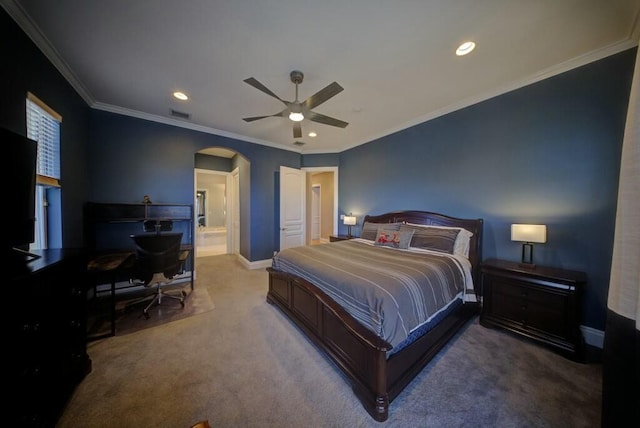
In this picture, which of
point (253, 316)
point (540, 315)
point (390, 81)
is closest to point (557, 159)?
point (540, 315)

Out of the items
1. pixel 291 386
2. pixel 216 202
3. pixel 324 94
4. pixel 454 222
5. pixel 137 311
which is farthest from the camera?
pixel 216 202

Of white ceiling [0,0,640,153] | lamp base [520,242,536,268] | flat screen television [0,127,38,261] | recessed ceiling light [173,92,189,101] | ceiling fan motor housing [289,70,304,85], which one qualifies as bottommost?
lamp base [520,242,536,268]

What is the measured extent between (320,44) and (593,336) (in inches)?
158

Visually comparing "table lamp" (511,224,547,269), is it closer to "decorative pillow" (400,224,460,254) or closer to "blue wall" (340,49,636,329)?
"blue wall" (340,49,636,329)

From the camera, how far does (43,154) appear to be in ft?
7.31

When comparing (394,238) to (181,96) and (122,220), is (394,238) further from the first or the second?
(122,220)

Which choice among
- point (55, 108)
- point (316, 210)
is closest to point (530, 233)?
point (55, 108)

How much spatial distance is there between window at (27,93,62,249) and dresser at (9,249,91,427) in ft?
3.61

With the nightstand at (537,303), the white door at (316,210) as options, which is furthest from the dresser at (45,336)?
the white door at (316,210)

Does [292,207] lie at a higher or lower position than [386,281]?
higher

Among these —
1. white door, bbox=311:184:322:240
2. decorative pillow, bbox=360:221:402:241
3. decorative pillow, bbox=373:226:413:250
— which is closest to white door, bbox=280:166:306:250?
decorative pillow, bbox=360:221:402:241

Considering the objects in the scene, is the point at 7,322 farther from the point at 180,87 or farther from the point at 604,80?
the point at 604,80

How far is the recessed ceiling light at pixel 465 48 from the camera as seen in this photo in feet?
6.59

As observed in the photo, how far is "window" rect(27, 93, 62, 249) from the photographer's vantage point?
2042 mm
